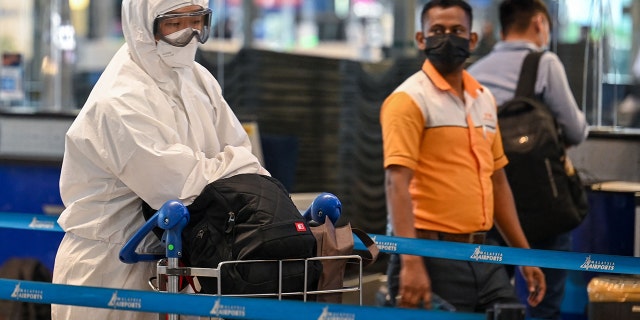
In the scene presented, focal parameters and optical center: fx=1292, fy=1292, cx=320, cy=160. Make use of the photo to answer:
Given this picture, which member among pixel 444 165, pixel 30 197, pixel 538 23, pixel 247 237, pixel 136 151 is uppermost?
pixel 538 23

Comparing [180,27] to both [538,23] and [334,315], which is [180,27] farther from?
[538,23]

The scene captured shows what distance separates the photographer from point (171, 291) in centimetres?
409

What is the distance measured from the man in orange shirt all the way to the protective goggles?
1087mm

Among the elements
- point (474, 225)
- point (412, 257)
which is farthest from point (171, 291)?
point (474, 225)

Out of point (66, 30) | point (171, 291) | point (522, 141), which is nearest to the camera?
point (171, 291)

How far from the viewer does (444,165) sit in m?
5.24

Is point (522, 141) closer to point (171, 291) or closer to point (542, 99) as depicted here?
point (542, 99)

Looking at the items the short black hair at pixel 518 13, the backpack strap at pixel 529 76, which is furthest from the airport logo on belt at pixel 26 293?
the short black hair at pixel 518 13

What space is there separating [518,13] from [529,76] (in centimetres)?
47

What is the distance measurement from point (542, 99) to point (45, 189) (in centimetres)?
315

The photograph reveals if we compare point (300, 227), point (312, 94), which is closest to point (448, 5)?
point (300, 227)

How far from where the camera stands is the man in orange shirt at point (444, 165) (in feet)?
16.7

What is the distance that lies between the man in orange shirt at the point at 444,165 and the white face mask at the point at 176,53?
1.07 m

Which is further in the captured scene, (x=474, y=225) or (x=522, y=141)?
(x=522, y=141)
